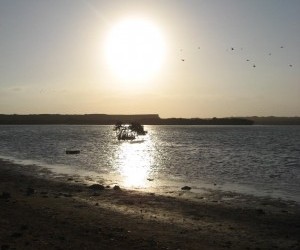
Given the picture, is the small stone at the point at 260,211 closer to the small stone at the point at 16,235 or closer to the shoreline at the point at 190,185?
the shoreline at the point at 190,185

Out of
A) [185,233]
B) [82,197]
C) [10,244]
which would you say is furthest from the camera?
[82,197]

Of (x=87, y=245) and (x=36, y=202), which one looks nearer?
(x=87, y=245)

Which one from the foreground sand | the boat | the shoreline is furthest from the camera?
the boat

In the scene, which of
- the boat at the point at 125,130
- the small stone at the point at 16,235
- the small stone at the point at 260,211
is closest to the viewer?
the small stone at the point at 16,235

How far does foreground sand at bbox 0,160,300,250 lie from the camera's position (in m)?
15.9

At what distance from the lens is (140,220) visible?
20328mm

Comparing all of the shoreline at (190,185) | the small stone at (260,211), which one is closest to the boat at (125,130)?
the shoreline at (190,185)

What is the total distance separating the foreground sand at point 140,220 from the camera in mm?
15914

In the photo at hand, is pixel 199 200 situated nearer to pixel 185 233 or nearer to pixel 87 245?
pixel 185 233

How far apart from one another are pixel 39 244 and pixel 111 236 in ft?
9.09

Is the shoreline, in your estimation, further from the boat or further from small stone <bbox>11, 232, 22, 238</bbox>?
the boat

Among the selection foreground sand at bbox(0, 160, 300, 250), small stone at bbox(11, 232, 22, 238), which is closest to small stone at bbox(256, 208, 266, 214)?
foreground sand at bbox(0, 160, 300, 250)

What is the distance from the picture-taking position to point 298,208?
24.3 meters

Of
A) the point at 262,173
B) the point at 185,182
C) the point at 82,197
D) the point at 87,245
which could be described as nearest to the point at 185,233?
the point at 87,245
